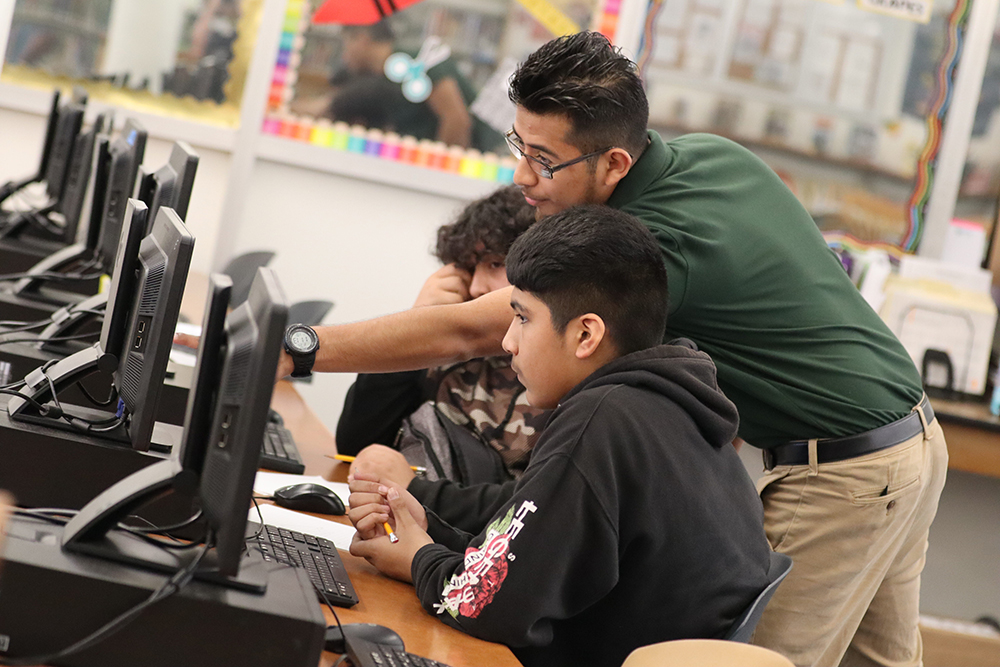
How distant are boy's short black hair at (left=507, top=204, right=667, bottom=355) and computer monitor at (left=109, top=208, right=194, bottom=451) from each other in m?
0.46

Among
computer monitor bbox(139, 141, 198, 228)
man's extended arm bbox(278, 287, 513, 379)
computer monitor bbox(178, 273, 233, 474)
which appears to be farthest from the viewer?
computer monitor bbox(139, 141, 198, 228)

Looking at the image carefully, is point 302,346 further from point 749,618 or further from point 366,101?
point 366,101

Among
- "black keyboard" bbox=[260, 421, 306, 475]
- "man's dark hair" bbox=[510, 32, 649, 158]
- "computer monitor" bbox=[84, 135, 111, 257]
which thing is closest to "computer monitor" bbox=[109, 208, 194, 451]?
"black keyboard" bbox=[260, 421, 306, 475]

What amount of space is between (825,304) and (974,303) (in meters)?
2.05

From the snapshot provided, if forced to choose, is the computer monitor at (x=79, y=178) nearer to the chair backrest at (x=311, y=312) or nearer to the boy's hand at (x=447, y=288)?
the chair backrest at (x=311, y=312)

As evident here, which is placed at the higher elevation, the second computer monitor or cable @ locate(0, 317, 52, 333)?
the second computer monitor

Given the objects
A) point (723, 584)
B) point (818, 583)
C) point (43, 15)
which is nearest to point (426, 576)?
point (723, 584)

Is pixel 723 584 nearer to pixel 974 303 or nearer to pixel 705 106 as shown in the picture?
pixel 974 303

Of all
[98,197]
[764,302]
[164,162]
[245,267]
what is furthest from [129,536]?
[164,162]

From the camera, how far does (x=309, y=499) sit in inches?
65.5

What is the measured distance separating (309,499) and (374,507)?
8.2 inches

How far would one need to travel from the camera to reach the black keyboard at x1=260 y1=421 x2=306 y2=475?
189 cm

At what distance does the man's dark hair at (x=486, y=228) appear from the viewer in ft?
7.06

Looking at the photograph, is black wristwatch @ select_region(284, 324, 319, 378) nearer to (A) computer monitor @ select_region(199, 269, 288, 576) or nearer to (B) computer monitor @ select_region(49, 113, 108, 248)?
(A) computer monitor @ select_region(199, 269, 288, 576)
